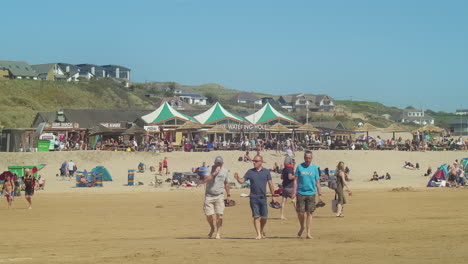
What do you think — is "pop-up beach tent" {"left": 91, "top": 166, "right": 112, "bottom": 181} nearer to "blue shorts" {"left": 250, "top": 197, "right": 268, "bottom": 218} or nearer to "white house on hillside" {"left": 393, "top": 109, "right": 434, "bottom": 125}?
"blue shorts" {"left": 250, "top": 197, "right": 268, "bottom": 218}

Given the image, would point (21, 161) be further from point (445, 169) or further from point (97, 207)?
point (445, 169)

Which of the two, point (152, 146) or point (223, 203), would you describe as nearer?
point (223, 203)

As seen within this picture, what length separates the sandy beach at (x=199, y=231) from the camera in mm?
7523

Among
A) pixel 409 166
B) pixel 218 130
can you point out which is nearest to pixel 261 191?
pixel 409 166

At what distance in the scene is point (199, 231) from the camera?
1091 centimetres

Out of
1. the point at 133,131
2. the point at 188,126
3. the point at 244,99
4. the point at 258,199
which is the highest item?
the point at 244,99

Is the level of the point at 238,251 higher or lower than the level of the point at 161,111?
lower

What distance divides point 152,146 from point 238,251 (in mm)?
26265

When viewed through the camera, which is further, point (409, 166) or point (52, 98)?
point (52, 98)

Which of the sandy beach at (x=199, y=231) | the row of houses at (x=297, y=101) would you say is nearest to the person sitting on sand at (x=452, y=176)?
the sandy beach at (x=199, y=231)

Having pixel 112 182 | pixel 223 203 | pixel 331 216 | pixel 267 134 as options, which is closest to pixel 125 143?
pixel 112 182

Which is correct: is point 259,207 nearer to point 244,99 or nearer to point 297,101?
point 244,99

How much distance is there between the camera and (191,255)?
300 inches

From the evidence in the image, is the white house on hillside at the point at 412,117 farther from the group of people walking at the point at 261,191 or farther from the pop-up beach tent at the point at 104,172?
the group of people walking at the point at 261,191
